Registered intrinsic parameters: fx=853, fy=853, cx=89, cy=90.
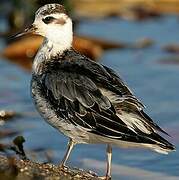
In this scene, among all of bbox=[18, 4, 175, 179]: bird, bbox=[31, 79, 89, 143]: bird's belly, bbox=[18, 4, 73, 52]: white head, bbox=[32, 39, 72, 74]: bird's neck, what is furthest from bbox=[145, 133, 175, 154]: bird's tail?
bbox=[18, 4, 73, 52]: white head

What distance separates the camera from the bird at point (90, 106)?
295 inches

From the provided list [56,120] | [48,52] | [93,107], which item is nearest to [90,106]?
[93,107]

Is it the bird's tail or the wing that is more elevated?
the wing

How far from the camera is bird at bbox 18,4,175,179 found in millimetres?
7504

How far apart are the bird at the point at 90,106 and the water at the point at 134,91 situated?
4.94 feet

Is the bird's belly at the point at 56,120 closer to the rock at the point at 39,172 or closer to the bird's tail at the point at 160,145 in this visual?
the rock at the point at 39,172

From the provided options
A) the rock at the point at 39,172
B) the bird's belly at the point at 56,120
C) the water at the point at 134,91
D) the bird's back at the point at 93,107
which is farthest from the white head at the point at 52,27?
the water at the point at 134,91

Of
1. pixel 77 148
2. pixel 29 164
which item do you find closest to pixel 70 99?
pixel 29 164

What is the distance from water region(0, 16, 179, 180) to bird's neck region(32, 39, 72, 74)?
1.53m

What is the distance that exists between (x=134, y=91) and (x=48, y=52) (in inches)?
173

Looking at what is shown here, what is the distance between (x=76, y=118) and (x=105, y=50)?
295 inches

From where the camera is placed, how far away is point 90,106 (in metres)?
7.66

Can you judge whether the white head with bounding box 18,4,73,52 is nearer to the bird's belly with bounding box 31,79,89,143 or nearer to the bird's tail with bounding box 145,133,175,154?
the bird's belly with bounding box 31,79,89,143

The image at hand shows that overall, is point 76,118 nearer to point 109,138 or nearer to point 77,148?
point 109,138
